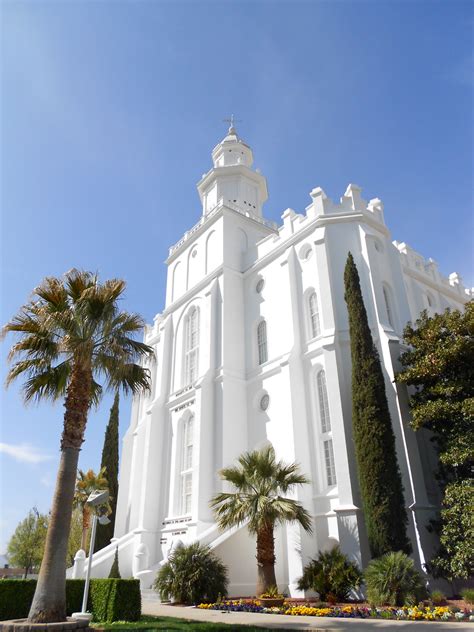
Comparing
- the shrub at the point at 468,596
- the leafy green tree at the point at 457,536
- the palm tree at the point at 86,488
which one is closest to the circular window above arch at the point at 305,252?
the leafy green tree at the point at 457,536

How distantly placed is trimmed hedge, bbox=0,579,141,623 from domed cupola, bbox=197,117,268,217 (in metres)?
25.3

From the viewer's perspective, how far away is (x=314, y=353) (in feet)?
67.3

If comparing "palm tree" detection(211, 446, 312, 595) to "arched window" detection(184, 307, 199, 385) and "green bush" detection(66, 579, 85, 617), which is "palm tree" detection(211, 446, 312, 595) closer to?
"green bush" detection(66, 579, 85, 617)

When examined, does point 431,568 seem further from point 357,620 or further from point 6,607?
point 6,607

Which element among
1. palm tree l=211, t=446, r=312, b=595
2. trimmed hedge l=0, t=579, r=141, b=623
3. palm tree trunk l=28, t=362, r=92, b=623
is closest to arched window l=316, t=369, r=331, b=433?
palm tree l=211, t=446, r=312, b=595

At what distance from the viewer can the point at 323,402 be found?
1970cm

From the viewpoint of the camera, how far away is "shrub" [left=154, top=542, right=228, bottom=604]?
1505cm

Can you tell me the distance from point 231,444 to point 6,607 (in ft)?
37.6

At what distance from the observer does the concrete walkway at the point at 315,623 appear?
9359mm

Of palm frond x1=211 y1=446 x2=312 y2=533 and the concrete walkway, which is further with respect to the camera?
palm frond x1=211 y1=446 x2=312 y2=533

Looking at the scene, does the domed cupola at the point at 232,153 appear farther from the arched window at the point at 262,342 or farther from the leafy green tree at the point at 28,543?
the leafy green tree at the point at 28,543

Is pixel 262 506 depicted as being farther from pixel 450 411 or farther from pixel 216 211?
pixel 216 211

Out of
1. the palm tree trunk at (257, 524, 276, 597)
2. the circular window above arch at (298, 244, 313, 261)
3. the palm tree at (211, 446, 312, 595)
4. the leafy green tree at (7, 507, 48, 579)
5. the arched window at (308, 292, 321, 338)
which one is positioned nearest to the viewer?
the palm tree trunk at (257, 524, 276, 597)

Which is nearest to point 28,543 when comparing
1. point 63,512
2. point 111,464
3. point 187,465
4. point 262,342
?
point 111,464
